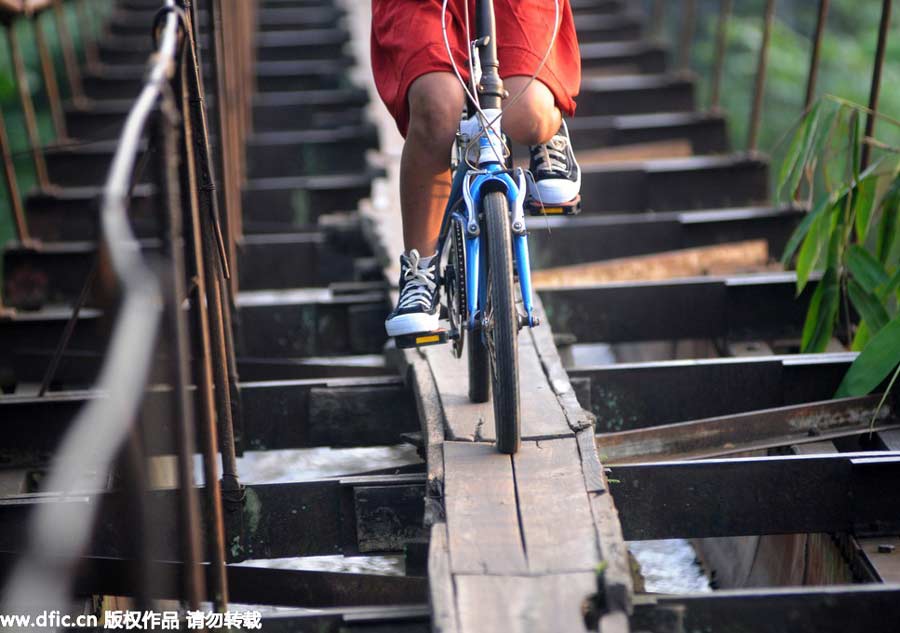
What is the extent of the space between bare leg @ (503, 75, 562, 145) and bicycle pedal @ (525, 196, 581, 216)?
188 millimetres

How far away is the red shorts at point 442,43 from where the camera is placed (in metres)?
3.14

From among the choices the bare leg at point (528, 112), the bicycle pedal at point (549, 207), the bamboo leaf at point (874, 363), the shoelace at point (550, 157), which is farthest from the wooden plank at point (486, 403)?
the bamboo leaf at point (874, 363)

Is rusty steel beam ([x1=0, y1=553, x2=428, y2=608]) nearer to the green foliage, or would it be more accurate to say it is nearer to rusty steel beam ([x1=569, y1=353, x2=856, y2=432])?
rusty steel beam ([x1=569, y1=353, x2=856, y2=432])

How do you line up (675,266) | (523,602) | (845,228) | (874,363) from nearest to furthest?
(523,602)
(874,363)
(845,228)
(675,266)

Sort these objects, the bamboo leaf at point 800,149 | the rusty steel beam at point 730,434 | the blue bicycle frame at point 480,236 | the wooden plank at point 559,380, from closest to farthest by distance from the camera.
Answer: the blue bicycle frame at point 480,236 < the wooden plank at point 559,380 < the rusty steel beam at point 730,434 < the bamboo leaf at point 800,149

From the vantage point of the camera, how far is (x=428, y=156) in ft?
10.7

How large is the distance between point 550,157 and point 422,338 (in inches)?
26.1

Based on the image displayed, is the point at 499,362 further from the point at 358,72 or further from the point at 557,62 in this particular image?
the point at 358,72

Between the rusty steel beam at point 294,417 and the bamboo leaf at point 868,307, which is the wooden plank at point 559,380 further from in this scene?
the bamboo leaf at point 868,307

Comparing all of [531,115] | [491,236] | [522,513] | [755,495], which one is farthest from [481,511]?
[531,115]

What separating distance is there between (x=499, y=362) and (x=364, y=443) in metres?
1.23

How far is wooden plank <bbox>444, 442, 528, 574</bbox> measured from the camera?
2.45 metres

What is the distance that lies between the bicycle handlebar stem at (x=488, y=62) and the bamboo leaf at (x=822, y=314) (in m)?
1.73

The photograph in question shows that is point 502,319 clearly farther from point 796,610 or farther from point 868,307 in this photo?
point 868,307
